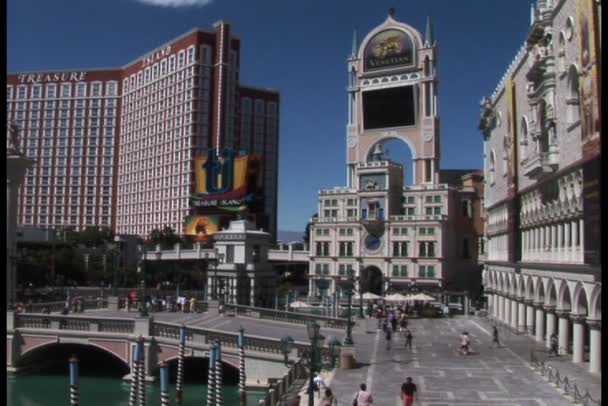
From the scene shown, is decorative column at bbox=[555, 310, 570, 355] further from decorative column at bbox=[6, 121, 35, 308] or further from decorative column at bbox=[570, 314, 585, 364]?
decorative column at bbox=[6, 121, 35, 308]

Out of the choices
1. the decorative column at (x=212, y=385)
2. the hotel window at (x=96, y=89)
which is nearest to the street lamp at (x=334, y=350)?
the decorative column at (x=212, y=385)

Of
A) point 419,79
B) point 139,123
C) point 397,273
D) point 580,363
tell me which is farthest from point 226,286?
point 139,123

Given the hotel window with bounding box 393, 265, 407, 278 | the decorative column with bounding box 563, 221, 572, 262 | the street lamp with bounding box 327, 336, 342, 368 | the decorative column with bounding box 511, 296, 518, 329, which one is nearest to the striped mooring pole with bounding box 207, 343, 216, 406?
the street lamp with bounding box 327, 336, 342, 368

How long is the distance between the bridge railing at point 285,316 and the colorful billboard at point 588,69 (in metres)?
20.9

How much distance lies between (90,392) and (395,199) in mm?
62242

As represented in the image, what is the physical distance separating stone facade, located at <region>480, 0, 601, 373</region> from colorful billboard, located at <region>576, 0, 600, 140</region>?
4cm

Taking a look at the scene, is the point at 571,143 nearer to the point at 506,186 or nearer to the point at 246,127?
the point at 506,186

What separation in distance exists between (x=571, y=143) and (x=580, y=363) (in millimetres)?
10423

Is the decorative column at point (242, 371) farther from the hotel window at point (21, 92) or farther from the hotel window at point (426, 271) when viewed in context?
the hotel window at point (21, 92)

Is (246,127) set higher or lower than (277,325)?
higher

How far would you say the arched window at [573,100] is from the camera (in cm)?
3288

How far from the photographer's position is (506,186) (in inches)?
2157

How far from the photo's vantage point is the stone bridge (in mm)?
33438

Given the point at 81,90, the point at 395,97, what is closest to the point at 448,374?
the point at 395,97
